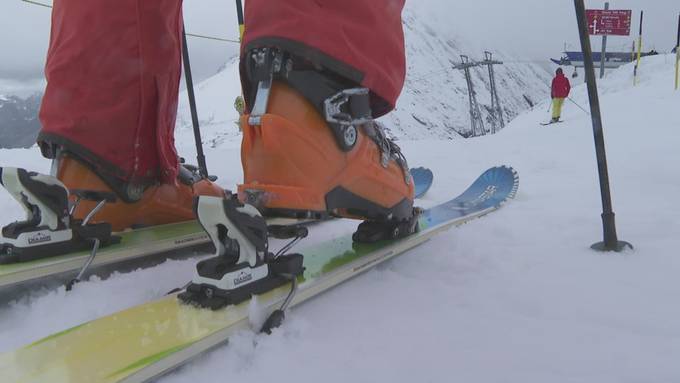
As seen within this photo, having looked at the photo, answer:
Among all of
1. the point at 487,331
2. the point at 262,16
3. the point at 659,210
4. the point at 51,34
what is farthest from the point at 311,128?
the point at 659,210

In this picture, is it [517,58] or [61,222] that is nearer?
[61,222]

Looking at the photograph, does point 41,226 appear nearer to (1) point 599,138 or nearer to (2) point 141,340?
(2) point 141,340

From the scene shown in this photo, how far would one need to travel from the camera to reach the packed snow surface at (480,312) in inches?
29.4

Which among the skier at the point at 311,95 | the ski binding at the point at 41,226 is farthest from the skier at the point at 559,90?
the ski binding at the point at 41,226

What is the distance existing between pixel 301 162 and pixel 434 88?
284 feet

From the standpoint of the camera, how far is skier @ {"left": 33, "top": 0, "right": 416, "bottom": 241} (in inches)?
40.4

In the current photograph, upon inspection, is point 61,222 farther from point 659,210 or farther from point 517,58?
point 517,58

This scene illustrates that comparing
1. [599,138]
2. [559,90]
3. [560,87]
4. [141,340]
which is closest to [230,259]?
[141,340]

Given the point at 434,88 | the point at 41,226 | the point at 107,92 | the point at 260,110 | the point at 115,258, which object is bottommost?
the point at 434,88

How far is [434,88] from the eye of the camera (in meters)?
84.1

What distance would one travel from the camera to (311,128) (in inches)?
41.5

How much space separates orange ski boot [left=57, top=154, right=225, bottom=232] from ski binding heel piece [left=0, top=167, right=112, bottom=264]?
0.14 metres

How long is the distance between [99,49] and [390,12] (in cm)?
80

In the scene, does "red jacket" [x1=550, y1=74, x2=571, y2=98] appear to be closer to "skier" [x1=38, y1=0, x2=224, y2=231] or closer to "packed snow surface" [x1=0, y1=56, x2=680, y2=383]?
"packed snow surface" [x1=0, y1=56, x2=680, y2=383]
